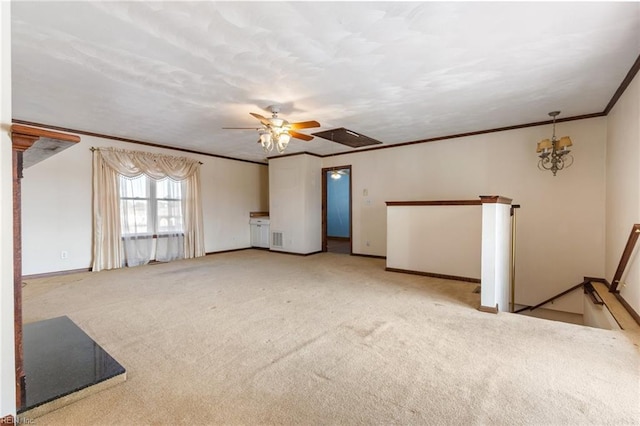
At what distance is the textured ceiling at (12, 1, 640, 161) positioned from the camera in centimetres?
205

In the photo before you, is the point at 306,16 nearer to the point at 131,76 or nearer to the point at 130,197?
the point at 131,76

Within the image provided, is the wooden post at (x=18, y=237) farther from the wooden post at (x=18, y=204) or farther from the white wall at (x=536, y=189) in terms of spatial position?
the white wall at (x=536, y=189)

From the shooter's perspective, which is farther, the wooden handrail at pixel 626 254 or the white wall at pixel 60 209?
the white wall at pixel 60 209

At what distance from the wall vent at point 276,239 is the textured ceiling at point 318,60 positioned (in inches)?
140

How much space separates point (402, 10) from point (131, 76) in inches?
105

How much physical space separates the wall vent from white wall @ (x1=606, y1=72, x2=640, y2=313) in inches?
234

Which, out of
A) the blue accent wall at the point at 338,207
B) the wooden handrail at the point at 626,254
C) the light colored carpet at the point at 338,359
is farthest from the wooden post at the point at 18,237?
the blue accent wall at the point at 338,207

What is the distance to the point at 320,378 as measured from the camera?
1.94m

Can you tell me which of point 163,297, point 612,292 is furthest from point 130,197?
point 612,292

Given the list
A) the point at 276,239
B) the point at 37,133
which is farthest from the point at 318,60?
the point at 276,239

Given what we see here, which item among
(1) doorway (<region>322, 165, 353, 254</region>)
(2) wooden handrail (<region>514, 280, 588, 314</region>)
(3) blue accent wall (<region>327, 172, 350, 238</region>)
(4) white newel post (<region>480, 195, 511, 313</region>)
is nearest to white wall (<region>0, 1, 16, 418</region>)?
(4) white newel post (<region>480, 195, 511, 313</region>)

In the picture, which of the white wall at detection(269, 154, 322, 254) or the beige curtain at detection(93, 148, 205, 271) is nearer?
the beige curtain at detection(93, 148, 205, 271)

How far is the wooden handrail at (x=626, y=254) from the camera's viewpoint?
2702 millimetres

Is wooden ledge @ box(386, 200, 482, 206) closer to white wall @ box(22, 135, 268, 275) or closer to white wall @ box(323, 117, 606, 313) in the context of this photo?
white wall @ box(323, 117, 606, 313)
